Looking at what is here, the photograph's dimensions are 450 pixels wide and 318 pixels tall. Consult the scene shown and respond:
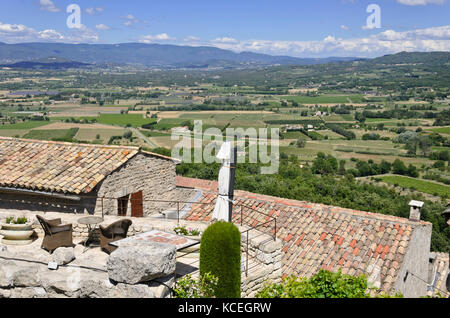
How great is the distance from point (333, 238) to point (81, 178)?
8.11 meters

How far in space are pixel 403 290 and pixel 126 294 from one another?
28.9 ft

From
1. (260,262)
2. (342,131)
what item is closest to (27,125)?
(342,131)

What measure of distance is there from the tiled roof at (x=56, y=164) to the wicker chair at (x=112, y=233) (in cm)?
380

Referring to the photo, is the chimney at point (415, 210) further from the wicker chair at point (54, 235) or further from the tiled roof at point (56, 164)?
the wicker chair at point (54, 235)

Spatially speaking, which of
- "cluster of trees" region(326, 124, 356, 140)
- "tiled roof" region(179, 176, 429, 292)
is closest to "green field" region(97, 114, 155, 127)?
"cluster of trees" region(326, 124, 356, 140)

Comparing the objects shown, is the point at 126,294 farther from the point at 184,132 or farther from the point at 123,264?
the point at 184,132

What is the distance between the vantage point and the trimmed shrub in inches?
255

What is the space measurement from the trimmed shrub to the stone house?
5245mm

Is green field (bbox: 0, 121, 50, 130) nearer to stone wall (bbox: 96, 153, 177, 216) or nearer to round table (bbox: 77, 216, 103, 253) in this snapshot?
stone wall (bbox: 96, 153, 177, 216)

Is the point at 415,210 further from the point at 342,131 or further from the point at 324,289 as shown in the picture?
the point at 342,131

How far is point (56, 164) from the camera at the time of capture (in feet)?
44.1

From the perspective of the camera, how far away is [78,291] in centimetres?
606

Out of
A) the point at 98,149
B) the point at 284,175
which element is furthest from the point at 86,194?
the point at 284,175

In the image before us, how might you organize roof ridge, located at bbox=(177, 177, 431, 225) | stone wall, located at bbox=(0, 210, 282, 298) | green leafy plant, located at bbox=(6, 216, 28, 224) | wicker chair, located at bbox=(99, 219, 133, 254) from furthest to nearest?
roof ridge, located at bbox=(177, 177, 431, 225) → green leafy plant, located at bbox=(6, 216, 28, 224) → wicker chair, located at bbox=(99, 219, 133, 254) → stone wall, located at bbox=(0, 210, 282, 298)
